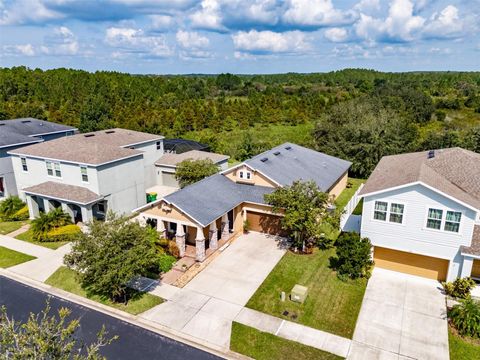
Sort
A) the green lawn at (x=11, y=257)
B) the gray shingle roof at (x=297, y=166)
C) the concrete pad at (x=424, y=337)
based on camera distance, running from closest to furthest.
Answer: the concrete pad at (x=424, y=337) → the green lawn at (x=11, y=257) → the gray shingle roof at (x=297, y=166)

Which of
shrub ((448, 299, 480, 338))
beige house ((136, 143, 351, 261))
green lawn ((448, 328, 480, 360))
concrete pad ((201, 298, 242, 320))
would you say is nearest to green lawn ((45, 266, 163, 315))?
concrete pad ((201, 298, 242, 320))

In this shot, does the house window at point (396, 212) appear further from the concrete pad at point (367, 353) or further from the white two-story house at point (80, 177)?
the white two-story house at point (80, 177)

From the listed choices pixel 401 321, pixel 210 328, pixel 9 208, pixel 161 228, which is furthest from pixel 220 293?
pixel 9 208

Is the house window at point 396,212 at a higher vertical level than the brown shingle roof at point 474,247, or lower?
higher

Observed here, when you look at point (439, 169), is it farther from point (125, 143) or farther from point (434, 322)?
point (125, 143)

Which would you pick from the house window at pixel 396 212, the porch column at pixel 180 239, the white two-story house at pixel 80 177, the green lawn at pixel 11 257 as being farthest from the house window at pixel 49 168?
the house window at pixel 396 212

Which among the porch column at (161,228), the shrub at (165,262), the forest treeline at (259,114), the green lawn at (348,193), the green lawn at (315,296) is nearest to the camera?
the green lawn at (315,296)

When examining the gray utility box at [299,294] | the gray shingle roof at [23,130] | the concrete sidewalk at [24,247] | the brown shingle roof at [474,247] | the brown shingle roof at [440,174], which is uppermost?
the gray shingle roof at [23,130]
